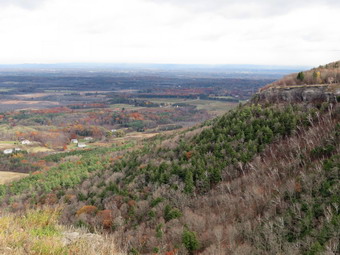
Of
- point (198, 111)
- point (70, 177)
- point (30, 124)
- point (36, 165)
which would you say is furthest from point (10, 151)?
point (198, 111)

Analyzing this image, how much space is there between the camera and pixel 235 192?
55.8 feet

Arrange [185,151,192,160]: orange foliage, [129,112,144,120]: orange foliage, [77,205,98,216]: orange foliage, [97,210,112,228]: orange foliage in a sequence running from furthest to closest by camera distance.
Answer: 1. [129,112,144,120]: orange foliage
2. [185,151,192,160]: orange foliage
3. [77,205,98,216]: orange foliage
4. [97,210,112,228]: orange foliage

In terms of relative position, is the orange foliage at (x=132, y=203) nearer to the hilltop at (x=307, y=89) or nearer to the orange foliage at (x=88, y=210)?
the orange foliage at (x=88, y=210)

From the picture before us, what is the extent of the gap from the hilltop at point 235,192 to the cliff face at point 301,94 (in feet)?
1.30

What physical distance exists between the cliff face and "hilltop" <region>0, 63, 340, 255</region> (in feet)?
1.30

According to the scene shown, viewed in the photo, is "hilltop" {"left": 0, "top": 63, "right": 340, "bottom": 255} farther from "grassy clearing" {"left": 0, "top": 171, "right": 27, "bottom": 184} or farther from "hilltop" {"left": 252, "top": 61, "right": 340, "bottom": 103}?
"grassy clearing" {"left": 0, "top": 171, "right": 27, "bottom": 184}

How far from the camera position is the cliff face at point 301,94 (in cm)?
2272

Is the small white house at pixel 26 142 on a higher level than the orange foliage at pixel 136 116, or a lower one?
lower

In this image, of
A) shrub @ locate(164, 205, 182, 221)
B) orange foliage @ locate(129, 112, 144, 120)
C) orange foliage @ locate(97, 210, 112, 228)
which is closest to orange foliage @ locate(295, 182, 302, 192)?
shrub @ locate(164, 205, 182, 221)

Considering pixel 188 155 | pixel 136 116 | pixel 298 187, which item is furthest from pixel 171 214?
pixel 136 116

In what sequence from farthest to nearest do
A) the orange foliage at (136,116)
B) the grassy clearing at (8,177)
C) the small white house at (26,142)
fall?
the orange foliage at (136,116)
the small white house at (26,142)
the grassy clearing at (8,177)

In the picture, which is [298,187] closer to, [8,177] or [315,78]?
[315,78]

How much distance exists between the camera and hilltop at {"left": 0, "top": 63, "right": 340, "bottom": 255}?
37.5 feet

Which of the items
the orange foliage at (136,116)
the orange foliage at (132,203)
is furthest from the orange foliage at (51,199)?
the orange foliage at (136,116)
